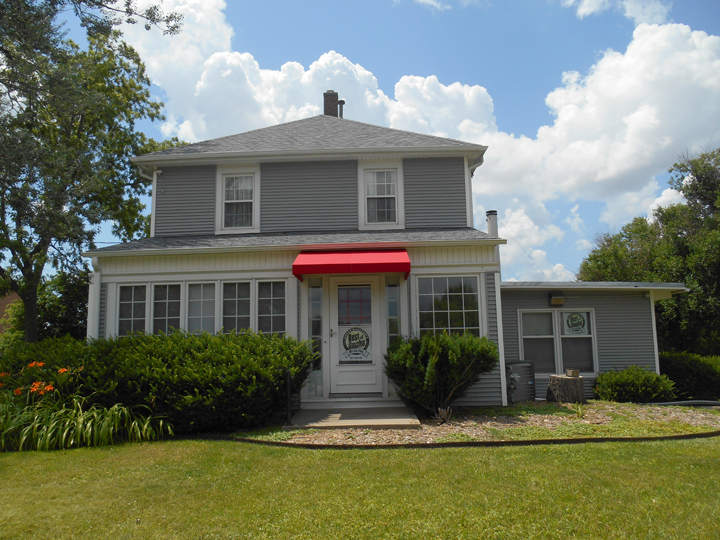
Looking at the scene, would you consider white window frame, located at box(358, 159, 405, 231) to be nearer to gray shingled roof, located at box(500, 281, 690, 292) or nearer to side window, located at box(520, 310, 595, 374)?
gray shingled roof, located at box(500, 281, 690, 292)

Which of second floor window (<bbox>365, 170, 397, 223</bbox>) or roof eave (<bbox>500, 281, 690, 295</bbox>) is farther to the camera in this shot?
roof eave (<bbox>500, 281, 690, 295</bbox>)

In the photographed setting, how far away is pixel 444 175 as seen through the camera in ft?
36.7

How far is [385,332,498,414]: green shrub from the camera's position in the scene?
792 cm

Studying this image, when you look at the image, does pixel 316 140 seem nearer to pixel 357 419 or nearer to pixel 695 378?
pixel 357 419

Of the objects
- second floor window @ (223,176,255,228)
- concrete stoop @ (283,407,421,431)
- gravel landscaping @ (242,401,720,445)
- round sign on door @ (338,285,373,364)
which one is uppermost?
second floor window @ (223,176,255,228)

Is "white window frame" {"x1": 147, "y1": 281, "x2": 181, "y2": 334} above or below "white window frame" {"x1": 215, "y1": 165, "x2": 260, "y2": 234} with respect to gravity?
below

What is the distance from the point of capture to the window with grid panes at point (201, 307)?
31.9 feet

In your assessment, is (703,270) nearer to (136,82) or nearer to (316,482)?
(316,482)

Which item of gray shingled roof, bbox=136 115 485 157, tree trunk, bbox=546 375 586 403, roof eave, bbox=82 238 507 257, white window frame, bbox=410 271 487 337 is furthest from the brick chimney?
tree trunk, bbox=546 375 586 403

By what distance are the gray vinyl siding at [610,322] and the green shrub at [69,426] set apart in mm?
8045

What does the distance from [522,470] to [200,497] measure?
3.27 m

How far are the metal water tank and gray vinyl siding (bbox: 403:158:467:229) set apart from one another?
339cm

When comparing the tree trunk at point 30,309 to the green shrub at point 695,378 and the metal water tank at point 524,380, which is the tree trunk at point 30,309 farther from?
the green shrub at point 695,378

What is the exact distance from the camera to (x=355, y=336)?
948cm
